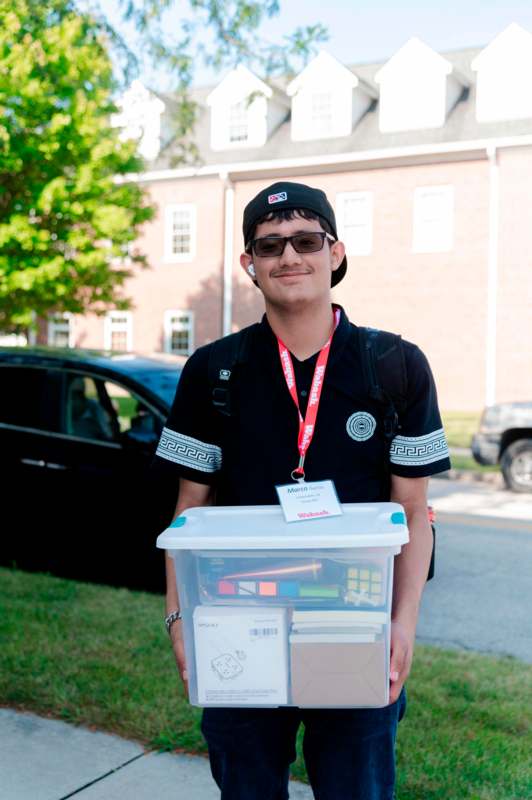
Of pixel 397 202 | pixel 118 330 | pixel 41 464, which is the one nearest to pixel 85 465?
pixel 41 464

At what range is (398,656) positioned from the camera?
6.56ft

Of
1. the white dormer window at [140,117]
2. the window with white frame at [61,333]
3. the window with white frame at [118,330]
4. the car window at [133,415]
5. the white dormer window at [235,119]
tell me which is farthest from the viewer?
the window with white frame at [61,333]

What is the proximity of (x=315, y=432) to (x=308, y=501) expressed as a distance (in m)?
0.17

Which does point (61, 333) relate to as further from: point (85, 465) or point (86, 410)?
point (85, 465)

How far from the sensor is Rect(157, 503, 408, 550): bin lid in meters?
1.90

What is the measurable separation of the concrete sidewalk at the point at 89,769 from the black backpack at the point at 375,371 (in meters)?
1.82

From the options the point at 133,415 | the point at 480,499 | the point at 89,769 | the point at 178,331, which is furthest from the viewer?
the point at 178,331

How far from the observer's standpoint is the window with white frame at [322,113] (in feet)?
87.3

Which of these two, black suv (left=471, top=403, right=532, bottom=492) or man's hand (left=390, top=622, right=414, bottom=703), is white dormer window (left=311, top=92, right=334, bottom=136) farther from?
man's hand (left=390, top=622, right=414, bottom=703)

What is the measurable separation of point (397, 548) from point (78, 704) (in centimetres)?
263

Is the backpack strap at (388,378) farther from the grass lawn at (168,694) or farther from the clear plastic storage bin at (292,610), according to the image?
the grass lawn at (168,694)

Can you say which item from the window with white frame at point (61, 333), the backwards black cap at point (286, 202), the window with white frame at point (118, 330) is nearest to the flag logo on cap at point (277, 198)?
the backwards black cap at point (286, 202)

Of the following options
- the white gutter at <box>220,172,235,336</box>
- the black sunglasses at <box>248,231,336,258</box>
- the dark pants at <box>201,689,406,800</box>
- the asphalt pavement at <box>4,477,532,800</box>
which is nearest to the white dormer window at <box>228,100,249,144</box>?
the white gutter at <box>220,172,235,336</box>

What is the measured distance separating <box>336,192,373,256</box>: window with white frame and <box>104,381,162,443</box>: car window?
1914 cm
